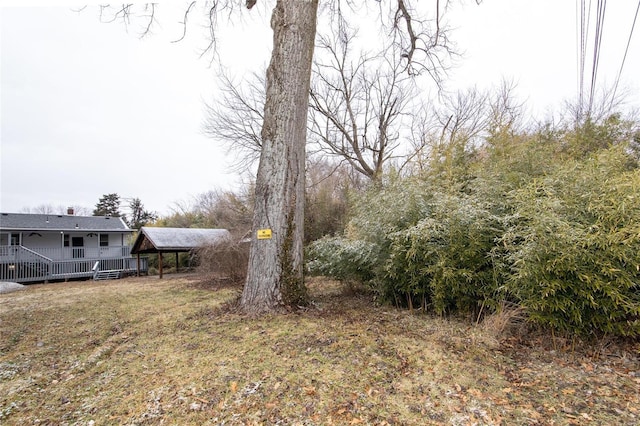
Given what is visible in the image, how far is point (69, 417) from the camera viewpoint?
6.14ft

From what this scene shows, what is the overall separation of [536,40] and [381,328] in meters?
10.3

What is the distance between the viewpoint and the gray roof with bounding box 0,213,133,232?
42.4 ft

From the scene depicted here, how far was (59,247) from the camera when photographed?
14258 millimetres

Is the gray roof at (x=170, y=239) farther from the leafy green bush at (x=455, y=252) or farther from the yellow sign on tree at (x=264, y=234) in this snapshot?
the leafy green bush at (x=455, y=252)

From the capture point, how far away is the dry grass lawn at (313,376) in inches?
69.5

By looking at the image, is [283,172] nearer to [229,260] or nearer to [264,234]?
[264,234]

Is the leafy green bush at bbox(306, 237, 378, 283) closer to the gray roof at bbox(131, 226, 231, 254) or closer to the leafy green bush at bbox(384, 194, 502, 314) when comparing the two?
the leafy green bush at bbox(384, 194, 502, 314)

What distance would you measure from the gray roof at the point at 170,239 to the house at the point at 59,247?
3.12 metres

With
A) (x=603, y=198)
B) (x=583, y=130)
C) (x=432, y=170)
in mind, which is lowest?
(x=603, y=198)

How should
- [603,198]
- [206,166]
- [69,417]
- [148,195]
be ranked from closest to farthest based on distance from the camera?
[69,417] < [603,198] < [206,166] < [148,195]

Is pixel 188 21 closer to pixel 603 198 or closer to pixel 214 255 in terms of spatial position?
pixel 214 255

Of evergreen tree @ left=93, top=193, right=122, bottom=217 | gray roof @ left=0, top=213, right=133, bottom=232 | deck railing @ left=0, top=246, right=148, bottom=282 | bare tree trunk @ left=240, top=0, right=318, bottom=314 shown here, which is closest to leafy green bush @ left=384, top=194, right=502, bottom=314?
bare tree trunk @ left=240, top=0, right=318, bottom=314

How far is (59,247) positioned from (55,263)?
2.98 m

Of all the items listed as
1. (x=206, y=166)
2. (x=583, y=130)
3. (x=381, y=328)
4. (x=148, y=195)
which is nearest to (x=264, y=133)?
(x=381, y=328)
